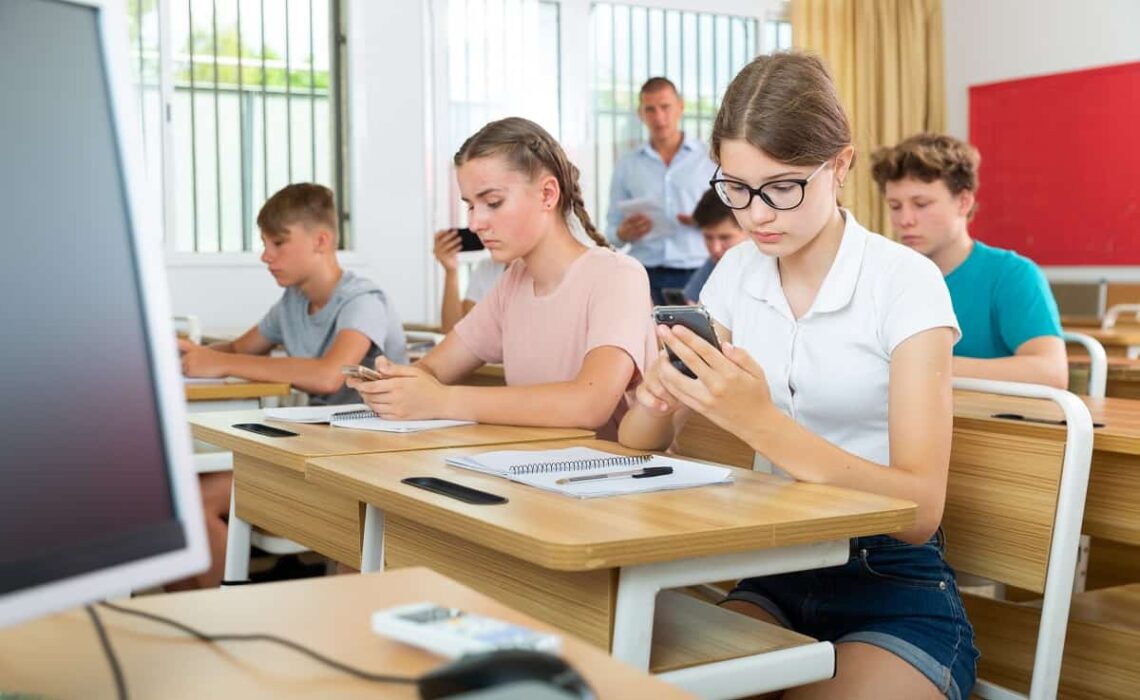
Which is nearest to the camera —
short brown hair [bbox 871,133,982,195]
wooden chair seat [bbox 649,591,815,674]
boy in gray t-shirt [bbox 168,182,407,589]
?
wooden chair seat [bbox 649,591,815,674]

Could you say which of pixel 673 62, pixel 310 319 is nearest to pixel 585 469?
pixel 310 319

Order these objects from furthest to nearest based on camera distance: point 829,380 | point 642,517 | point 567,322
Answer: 1. point 567,322
2. point 829,380
3. point 642,517

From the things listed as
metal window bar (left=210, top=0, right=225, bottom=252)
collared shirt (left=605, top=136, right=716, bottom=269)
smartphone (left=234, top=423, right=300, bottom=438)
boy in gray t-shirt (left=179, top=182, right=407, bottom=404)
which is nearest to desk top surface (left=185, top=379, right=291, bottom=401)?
boy in gray t-shirt (left=179, top=182, right=407, bottom=404)

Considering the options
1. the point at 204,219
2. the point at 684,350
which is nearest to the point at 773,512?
the point at 684,350

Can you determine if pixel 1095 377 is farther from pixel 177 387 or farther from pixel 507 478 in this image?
pixel 177 387

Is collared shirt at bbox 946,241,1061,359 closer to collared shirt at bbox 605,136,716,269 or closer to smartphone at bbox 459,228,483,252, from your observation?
smartphone at bbox 459,228,483,252

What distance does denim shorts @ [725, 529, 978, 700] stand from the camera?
1.63 meters

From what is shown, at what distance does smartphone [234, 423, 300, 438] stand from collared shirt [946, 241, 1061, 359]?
5.38 ft

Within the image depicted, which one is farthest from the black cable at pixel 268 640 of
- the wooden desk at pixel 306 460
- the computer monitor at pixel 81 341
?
the wooden desk at pixel 306 460

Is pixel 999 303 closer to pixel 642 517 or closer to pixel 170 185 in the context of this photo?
pixel 642 517

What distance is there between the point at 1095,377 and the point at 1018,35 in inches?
194

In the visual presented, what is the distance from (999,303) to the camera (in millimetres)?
3006

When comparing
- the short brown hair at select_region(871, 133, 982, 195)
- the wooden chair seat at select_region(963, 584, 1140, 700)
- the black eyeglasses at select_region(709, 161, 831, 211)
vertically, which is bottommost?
the wooden chair seat at select_region(963, 584, 1140, 700)

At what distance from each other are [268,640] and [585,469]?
2.61ft
